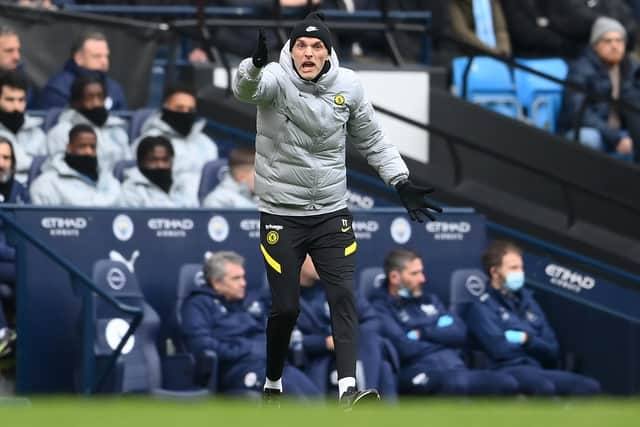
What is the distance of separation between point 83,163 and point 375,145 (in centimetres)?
359

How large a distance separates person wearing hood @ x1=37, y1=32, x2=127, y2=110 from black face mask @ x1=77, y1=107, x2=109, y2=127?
1.53 ft

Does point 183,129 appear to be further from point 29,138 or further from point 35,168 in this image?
point 35,168

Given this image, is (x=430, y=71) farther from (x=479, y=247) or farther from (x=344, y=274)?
(x=344, y=274)

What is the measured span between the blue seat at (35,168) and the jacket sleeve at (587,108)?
496cm

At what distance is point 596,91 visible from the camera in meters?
16.7

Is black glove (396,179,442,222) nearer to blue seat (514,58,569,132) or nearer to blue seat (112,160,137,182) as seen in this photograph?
blue seat (112,160,137,182)

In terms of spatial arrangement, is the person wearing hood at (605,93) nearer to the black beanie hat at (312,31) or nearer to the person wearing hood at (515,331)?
the person wearing hood at (515,331)

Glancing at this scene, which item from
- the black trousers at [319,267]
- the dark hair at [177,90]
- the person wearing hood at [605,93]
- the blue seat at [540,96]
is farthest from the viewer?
the blue seat at [540,96]

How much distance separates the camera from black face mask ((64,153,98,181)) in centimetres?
1339

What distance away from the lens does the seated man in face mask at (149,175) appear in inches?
538

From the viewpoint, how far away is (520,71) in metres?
17.1

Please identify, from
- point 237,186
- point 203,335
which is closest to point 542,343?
point 237,186

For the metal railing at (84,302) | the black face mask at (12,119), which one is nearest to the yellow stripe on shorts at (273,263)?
the metal railing at (84,302)

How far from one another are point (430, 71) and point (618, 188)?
188 centimetres
